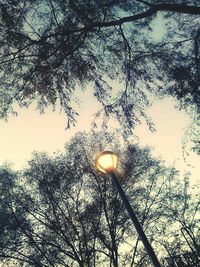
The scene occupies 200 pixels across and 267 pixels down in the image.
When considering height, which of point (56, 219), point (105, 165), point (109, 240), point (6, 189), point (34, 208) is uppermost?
point (6, 189)

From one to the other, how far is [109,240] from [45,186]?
5.93 metres

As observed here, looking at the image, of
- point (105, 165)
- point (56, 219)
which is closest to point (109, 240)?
point (56, 219)

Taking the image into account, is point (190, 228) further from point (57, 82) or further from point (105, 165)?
point (105, 165)

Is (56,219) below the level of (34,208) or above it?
below

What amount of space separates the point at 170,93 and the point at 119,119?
96.8 inches

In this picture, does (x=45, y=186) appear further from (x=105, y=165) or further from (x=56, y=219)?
(x=105, y=165)

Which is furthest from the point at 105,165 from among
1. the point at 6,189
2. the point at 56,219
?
the point at 6,189

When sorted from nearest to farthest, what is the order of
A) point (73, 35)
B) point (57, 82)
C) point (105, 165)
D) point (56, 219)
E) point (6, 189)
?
point (105, 165), point (73, 35), point (57, 82), point (56, 219), point (6, 189)

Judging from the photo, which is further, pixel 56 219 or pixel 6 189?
pixel 6 189

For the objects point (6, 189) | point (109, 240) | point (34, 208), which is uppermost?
point (6, 189)

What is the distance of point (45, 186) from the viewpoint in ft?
72.4

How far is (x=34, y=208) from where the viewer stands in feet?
73.3

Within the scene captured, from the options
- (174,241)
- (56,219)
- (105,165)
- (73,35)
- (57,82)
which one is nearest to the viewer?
(105,165)

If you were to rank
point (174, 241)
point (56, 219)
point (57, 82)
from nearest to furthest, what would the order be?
point (57, 82), point (56, 219), point (174, 241)
